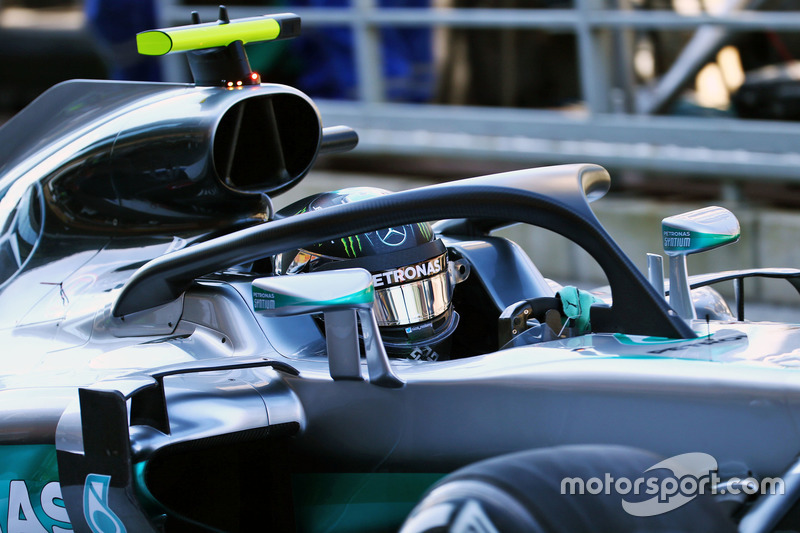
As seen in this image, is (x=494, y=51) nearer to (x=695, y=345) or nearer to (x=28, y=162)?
(x=28, y=162)

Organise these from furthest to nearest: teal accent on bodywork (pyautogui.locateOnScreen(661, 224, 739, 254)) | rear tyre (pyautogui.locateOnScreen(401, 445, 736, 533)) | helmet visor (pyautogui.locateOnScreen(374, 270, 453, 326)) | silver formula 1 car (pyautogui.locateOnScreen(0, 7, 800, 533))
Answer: helmet visor (pyautogui.locateOnScreen(374, 270, 453, 326)) < teal accent on bodywork (pyautogui.locateOnScreen(661, 224, 739, 254)) < silver formula 1 car (pyautogui.locateOnScreen(0, 7, 800, 533)) < rear tyre (pyautogui.locateOnScreen(401, 445, 736, 533))

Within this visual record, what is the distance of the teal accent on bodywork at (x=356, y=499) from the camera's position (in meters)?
2.24

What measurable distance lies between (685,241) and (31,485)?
1.58m

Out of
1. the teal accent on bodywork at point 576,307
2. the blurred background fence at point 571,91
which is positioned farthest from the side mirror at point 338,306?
the blurred background fence at point 571,91

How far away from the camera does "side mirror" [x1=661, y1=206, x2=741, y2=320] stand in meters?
2.36

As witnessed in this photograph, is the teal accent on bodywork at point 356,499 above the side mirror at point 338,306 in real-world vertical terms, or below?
below

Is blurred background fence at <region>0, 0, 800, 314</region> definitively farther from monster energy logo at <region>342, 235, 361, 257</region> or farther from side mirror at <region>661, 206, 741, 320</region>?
monster energy logo at <region>342, 235, 361, 257</region>

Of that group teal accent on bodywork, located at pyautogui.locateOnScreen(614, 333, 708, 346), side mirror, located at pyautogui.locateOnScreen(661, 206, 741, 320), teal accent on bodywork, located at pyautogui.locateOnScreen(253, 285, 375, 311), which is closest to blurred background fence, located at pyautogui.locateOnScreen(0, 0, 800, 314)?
side mirror, located at pyautogui.locateOnScreen(661, 206, 741, 320)

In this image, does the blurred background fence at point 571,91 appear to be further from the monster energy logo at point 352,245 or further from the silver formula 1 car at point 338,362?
the monster energy logo at point 352,245

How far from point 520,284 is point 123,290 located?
1101 millimetres

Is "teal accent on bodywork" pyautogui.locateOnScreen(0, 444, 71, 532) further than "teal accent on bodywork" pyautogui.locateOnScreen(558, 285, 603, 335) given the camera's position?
No

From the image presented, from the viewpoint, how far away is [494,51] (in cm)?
788

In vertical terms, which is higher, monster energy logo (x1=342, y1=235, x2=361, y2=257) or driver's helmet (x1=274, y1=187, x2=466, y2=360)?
monster energy logo (x1=342, y1=235, x2=361, y2=257)

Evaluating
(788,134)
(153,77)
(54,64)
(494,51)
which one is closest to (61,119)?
(788,134)
